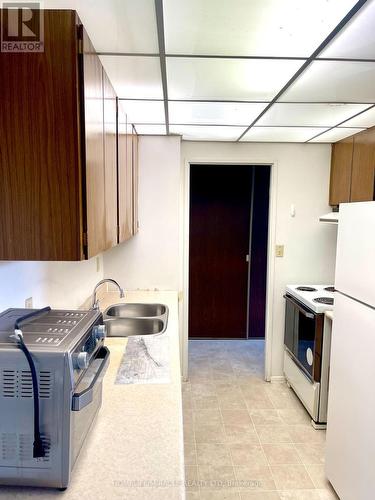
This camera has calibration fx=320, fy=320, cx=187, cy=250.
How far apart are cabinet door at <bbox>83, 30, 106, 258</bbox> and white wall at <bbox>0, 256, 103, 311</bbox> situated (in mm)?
372

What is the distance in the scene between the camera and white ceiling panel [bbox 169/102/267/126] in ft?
6.56

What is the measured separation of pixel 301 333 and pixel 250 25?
7.75ft

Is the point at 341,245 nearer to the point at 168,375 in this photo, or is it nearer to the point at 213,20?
the point at 168,375

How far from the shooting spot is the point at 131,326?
2307 millimetres

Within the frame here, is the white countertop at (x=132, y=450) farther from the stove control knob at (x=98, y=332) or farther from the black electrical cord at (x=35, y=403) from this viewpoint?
the stove control knob at (x=98, y=332)

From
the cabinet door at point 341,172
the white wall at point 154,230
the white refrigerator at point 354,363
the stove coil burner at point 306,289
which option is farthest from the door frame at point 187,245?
the white refrigerator at point 354,363

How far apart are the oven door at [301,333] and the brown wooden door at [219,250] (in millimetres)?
1247

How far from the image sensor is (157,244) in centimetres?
296

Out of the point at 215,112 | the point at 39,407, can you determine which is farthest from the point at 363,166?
the point at 39,407

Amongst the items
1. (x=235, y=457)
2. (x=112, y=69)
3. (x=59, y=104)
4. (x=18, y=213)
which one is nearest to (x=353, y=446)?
(x=235, y=457)

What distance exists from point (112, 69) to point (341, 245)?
1512mm

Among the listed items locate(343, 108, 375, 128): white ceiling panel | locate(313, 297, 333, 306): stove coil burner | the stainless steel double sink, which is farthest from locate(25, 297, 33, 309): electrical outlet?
locate(343, 108, 375, 128): white ceiling panel

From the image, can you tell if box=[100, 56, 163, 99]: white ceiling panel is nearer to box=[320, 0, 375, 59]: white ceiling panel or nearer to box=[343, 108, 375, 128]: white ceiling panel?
box=[320, 0, 375, 59]: white ceiling panel

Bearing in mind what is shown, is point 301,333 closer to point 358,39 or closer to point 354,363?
point 354,363
